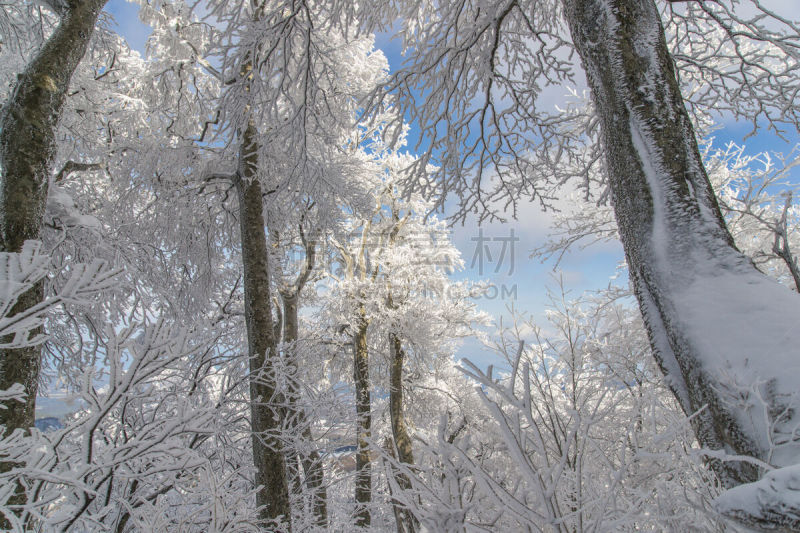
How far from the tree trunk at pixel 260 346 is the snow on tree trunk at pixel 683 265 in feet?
9.84

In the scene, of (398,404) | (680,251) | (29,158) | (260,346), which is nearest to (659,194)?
(680,251)

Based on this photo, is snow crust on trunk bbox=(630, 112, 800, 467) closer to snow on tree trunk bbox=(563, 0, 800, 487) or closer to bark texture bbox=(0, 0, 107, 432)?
snow on tree trunk bbox=(563, 0, 800, 487)

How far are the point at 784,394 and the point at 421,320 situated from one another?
356 inches

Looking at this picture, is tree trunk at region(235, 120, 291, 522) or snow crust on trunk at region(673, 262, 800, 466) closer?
snow crust on trunk at region(673, 262, 800, 466)

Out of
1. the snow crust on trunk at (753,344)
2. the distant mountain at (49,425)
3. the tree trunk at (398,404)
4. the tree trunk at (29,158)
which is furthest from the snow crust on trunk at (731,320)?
the tree trunk at (398,404)

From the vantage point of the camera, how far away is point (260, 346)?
4234 mm

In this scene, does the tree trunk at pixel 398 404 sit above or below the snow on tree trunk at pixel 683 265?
below

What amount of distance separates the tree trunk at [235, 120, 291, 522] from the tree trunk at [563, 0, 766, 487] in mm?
2964

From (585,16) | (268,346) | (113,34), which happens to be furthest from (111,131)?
(585,16)

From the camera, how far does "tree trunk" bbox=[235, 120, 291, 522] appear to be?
3.88m

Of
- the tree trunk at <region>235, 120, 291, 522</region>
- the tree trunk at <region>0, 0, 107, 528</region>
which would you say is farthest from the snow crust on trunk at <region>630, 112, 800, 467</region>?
the tree trunk at <region>0, 0, 107, 528</region>

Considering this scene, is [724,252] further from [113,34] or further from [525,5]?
[113,34]

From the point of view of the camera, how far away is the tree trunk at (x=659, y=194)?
166 cm

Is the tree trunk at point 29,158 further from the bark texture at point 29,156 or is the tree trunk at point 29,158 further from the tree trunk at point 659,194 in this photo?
the tree trunk at point 659,194
